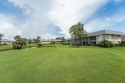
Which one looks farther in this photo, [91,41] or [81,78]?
[91,41]

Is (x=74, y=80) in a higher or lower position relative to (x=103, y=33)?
lower

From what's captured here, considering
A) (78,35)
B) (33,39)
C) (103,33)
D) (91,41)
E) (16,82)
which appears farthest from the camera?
(33,39)

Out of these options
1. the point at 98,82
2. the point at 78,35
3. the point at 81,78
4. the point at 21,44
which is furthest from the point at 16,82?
the point at 78,35

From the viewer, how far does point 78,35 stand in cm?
A: 5044

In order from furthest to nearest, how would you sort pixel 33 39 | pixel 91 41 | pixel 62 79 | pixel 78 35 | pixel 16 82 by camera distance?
pixel 33 39
pixel 91 41
pixel 78 35
pixel 62 79
pixel 16 82

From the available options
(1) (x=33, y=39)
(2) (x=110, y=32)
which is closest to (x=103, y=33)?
(2) (x=110, y=32)

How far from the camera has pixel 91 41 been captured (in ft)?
179

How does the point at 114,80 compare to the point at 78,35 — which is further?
the point at 78,35

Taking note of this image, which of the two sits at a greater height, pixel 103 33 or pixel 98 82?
pixel 103 33

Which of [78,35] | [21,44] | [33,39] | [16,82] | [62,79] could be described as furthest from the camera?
[33,39]

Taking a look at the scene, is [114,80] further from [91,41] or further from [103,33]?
[91,41]

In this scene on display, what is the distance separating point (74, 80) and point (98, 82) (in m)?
1.24

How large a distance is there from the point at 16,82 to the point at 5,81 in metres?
0.67

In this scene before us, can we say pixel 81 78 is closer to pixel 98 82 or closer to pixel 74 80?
pixel 74 80
